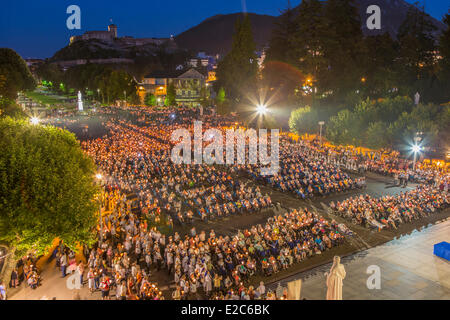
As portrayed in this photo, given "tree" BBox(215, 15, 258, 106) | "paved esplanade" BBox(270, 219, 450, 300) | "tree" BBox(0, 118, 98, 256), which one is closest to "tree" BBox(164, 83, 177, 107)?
"tree" BBox(215, 15, 258, 106)

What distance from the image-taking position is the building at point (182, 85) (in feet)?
321

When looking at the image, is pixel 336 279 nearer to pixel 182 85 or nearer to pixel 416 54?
pixel 416 54

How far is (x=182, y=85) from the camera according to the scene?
99.2 metres

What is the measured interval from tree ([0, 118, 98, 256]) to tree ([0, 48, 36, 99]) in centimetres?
2943

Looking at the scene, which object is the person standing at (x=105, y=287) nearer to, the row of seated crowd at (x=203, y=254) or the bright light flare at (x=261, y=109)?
the row of seated crowd at (x=203, y=254)

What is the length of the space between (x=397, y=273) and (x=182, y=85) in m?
92.0

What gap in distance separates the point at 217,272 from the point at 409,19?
57.5m

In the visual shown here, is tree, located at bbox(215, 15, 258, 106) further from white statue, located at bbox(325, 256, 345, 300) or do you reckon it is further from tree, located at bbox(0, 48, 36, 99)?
white statue, located at bbox(325, 256, 345, 300)

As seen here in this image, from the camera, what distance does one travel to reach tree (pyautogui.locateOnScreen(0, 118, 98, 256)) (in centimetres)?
1175

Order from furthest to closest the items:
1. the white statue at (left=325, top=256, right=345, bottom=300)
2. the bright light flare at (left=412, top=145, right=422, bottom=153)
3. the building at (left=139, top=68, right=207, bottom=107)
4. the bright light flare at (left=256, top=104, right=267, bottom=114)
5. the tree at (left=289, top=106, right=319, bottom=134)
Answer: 1. the building at (left=139, top=68, right=207, bottom=107)
2. the bright light flare at (left=256, top=104, right=267, bottom=114)
3. the tree at (left=289, top=106, right=319, bottom=134)
4. the bright light flare at (left=412, top=145, right=422, bottom=153)
5. the white statue at (left=325, top=256, right=345, bottom=300)

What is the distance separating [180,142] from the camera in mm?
39906

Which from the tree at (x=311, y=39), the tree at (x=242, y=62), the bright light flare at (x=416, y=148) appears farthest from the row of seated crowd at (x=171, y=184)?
the tree at (x=242, y=62)
